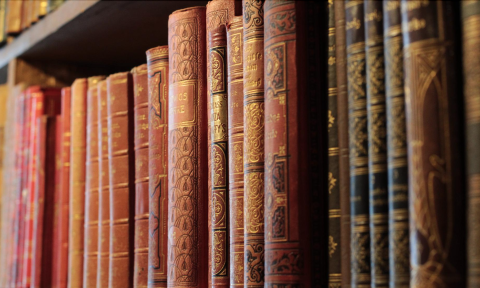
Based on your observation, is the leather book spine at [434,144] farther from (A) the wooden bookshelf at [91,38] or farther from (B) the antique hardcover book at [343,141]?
(A) the wooden bookshelf at [91,38]

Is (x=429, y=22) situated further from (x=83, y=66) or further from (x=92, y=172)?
(x=83, y=66)

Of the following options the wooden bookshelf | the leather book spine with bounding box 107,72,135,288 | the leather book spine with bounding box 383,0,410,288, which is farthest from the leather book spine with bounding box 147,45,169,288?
the leather book spine with bounding box 383,0,410,288

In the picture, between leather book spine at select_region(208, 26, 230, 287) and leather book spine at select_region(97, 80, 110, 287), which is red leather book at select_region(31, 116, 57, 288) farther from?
leather book spine at select_region(208, 26, 230, 287)

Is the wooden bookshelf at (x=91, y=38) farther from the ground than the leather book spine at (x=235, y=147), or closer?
farther from the ground

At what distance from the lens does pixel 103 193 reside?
952 mm

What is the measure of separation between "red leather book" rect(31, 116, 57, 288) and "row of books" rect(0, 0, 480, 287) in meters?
0.12

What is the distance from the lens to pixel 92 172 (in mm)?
997

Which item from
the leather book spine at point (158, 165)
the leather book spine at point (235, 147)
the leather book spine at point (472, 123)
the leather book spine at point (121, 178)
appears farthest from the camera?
the leather book spine at point (121, 178)

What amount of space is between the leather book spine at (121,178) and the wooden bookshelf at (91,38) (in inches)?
6.7

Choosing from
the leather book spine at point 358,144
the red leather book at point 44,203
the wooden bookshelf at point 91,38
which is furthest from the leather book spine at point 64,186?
the leather book spine at point 358,144

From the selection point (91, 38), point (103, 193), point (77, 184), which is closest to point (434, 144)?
point (103, 193)

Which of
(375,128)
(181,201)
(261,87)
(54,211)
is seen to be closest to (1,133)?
(54,211)

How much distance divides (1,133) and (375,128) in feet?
3.72

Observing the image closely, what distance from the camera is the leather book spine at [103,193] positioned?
929mm
